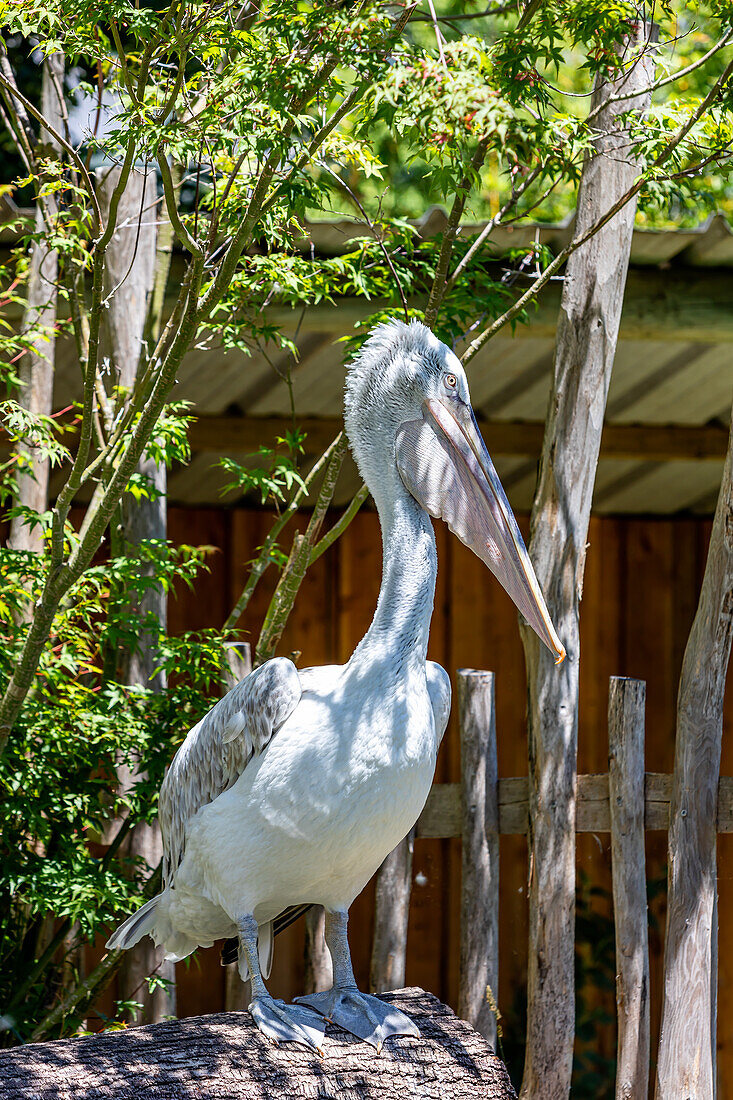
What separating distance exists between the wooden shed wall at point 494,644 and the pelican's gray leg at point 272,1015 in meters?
2.90

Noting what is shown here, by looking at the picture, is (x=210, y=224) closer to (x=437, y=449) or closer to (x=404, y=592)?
(x=437, y=449)

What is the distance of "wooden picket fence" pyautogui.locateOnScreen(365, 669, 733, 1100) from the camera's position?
4.05 meters

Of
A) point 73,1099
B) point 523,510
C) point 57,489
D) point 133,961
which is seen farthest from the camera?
point 523,510

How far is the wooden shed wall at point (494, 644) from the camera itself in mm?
6160

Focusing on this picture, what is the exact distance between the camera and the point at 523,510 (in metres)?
6.71

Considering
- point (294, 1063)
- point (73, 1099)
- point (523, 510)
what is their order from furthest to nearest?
point (523, 510) < point (294, 1063) < point (73, 1099)

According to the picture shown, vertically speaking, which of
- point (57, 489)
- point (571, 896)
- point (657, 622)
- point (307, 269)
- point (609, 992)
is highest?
point (307, 269)

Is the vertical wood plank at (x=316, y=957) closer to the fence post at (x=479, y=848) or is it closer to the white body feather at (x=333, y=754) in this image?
the fence post at (x=479, y=848)

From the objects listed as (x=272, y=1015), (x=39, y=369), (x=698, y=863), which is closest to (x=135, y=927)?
(x=272, y=1015)

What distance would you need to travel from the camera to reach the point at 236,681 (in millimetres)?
4348

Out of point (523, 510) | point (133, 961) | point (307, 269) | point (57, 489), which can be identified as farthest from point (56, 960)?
point (523, 510)

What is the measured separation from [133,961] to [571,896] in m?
1.66

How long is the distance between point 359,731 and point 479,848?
4.98 feet

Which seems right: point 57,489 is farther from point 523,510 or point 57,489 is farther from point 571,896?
point 571,896
